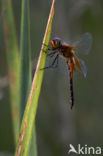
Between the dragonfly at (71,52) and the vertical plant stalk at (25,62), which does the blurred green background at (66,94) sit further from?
the vertical plant stalk at (25,62)

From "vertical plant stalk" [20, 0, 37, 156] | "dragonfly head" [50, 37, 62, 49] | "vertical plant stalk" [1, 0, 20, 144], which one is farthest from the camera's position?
"dragonfly head" [50, 37, 62, 49]

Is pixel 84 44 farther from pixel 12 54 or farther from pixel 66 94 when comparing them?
pixel 66 94

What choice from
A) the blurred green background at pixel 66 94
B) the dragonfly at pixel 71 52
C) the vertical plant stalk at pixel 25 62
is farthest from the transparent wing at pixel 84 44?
the blurred green background at pixel 66 94

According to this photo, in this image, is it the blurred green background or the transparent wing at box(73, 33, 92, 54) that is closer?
the transparent wing at box(73, 33, 92, 54)

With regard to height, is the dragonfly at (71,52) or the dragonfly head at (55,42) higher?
the dragonfly head at (55,42)

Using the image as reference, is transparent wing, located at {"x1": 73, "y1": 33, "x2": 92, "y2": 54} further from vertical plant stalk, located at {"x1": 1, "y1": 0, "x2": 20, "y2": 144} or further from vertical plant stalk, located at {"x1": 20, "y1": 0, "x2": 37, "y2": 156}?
vertical plant stalk, located at {"x1": 20, "y1": 0, "x2": 37, "y2": 156}

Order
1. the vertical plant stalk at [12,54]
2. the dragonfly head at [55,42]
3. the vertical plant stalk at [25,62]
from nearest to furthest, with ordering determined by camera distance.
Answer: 1. the vertical plant stalk at [25,62]
2. the vertical plant stalk at [12,54]
3. the dragonfly head at [55,42]

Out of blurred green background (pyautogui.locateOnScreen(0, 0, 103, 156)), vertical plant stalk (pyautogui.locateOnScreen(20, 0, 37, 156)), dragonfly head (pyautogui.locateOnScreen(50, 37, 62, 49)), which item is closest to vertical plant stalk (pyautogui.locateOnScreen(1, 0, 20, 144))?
dragonfly head (pyautogui.locateOnScreen(50, 37, 62, 49))
